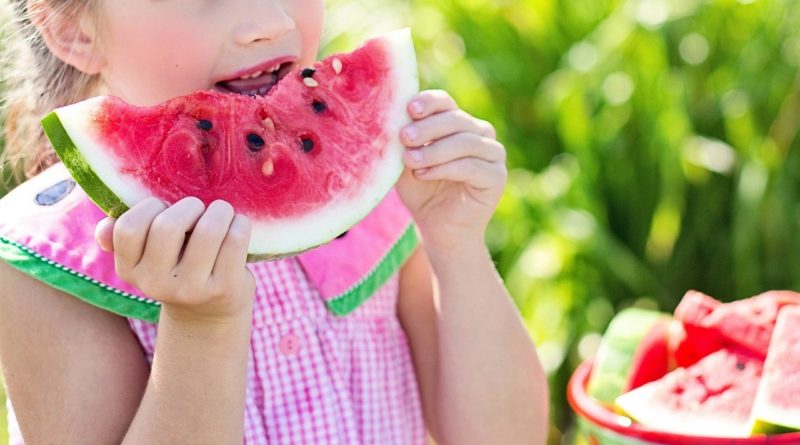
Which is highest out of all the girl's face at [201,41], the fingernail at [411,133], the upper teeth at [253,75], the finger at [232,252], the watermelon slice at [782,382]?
the girl's face at [201,41]

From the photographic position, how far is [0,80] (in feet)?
7.37

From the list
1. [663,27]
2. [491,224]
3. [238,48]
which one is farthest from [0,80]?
[663,27]

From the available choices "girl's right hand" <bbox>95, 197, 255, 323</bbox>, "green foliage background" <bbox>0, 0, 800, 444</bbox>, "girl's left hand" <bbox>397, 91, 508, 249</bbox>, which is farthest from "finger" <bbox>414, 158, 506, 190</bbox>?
"green foliage background" <bbox>0, 0, 800, 444</bbox>

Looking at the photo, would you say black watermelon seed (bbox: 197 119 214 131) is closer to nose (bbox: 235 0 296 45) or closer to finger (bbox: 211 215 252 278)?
nose (bbox: 235 0 296 45)

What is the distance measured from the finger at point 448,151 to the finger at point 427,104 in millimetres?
53

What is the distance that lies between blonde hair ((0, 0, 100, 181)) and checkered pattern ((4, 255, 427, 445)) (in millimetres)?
501

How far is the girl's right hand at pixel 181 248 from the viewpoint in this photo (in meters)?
1.45

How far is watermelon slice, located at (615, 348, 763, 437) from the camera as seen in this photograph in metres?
1.82

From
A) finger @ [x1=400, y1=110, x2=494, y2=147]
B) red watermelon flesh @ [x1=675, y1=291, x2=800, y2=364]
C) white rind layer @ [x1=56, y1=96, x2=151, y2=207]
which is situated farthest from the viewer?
red watermelon flesh @ [x1=675, y1=291, x2=800, y2=364]

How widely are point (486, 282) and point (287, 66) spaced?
55cm

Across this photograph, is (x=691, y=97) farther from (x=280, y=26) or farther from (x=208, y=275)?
(x=208, y=275)

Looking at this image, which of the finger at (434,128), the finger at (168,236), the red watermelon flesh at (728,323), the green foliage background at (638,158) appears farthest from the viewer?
the green foliage background at (638,158)

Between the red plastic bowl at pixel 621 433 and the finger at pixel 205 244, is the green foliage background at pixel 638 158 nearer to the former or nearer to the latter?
the red plastic bowl at pixel 621 433

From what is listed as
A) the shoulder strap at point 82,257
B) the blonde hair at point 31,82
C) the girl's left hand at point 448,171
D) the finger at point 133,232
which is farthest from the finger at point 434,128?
the blonde hair at point 31,82
